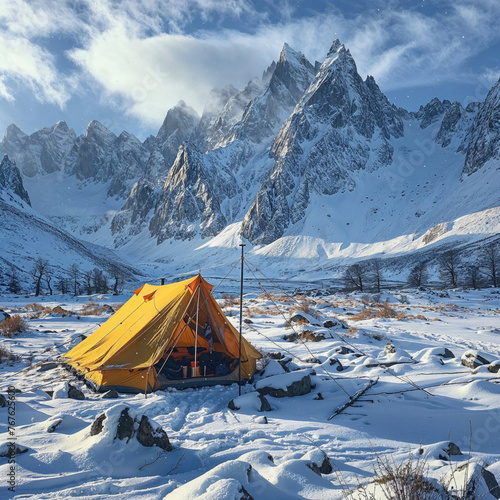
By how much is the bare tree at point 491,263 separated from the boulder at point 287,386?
4129 centimetres

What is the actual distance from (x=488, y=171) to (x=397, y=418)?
9380cm

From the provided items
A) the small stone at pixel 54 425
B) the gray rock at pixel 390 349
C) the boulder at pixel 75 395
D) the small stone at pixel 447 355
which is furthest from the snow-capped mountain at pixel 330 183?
the small stone at pixel 54 425

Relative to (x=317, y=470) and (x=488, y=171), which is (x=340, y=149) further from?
(x=317, y=470)

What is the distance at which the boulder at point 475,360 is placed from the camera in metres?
7.46

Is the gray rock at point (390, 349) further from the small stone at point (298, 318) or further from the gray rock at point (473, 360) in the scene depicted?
the small stone at point (298, 318)

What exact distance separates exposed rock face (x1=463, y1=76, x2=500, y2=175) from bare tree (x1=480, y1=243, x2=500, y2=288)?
156 ft

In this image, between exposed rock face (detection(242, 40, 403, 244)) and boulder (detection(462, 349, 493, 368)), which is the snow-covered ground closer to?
boulder (detection(462, 349, 493, 368))

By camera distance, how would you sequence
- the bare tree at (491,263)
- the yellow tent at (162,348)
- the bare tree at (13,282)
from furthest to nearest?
the bare tree at (13,282) < the bare tree at (491,263) < the yellow tent at (162,348)

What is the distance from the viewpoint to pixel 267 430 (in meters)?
5.21

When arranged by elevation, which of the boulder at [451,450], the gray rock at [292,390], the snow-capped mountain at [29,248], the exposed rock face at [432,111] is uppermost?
the exposed rock face at [432,111]

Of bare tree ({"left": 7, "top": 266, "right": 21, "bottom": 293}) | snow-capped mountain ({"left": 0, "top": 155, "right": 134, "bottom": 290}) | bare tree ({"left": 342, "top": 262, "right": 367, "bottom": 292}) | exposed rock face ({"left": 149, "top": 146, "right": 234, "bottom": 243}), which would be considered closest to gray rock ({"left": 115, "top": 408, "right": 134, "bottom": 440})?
A: bare tree ({"left": 342, "top": 262, "right": 367, "bottom": 292})

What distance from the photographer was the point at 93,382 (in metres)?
7.51

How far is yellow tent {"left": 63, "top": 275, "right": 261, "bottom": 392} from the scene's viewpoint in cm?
745

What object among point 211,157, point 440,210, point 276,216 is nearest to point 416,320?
point 440,210
